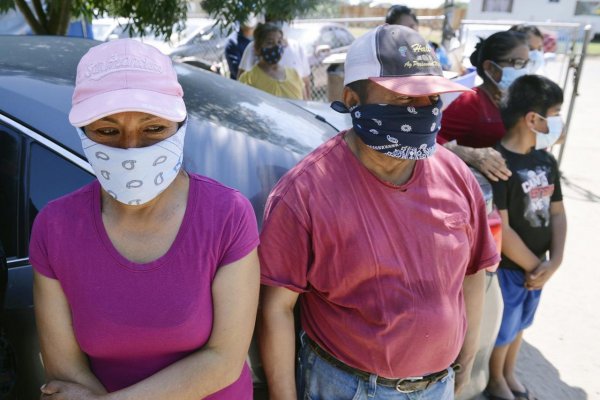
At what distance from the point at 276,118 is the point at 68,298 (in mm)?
1447

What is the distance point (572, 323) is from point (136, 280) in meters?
3.43

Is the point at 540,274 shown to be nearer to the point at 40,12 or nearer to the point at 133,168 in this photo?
the point at 133,168

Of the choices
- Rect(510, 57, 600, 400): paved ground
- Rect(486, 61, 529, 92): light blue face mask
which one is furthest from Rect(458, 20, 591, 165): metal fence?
Rect(486, 61, 529, 92): light blue face mask

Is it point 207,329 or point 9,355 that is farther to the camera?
point 9,355

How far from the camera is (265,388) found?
206 centimetres

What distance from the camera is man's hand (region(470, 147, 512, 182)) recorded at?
258 cm

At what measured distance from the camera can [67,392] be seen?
154 centimetres

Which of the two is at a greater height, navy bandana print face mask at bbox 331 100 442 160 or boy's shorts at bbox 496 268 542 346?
navy bandana print face mask at bbox 331 100 442 160

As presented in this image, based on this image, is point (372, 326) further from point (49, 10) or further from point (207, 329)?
point (49, 10)

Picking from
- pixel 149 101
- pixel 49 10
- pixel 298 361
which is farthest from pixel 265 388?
pixel 49 10

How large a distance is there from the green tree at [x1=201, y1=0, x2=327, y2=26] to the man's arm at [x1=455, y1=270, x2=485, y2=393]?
254 cm

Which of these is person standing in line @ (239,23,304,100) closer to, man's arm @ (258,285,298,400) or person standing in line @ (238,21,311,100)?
person standing in line @ (238,21,311,100)

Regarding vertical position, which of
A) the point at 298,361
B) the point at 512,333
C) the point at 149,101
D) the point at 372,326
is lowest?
the point at 512,333

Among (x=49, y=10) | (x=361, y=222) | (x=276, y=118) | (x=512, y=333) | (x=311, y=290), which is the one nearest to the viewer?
(x=361, y=222)
